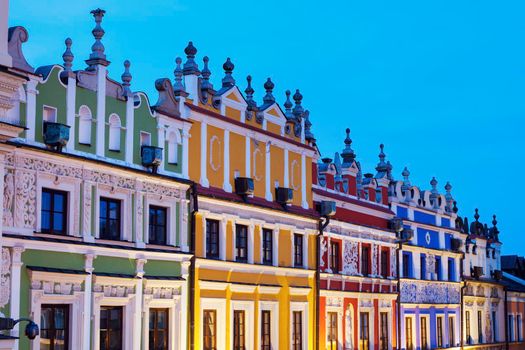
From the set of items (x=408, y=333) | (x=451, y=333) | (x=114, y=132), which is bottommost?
(x=451, y=333)

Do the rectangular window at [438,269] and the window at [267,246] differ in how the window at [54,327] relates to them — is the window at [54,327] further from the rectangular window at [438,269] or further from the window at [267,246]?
the rectangular window at [438,269]

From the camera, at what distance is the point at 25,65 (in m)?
22.7

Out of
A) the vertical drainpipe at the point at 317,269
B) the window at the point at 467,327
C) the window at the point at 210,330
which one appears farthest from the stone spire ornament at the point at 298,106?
the window at the point at 467,327

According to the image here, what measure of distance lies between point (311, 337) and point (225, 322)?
5.62 meters

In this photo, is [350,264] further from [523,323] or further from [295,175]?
[523,323]

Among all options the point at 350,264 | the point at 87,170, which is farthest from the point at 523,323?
the point at 87,170

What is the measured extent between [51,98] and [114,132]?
2561 millimetres

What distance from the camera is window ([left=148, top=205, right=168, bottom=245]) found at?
Result: 27.4m

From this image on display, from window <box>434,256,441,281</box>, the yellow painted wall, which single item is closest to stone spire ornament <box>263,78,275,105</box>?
the yellow painted wall

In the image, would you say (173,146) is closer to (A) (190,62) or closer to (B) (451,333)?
(A) (190,62)

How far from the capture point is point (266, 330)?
33000 millimetres

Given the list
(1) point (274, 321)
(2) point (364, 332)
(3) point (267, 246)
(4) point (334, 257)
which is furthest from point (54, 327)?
(2) point (364, 332)

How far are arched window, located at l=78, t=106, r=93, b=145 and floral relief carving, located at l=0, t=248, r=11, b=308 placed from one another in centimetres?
379

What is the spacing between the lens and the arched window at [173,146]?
28391mm
